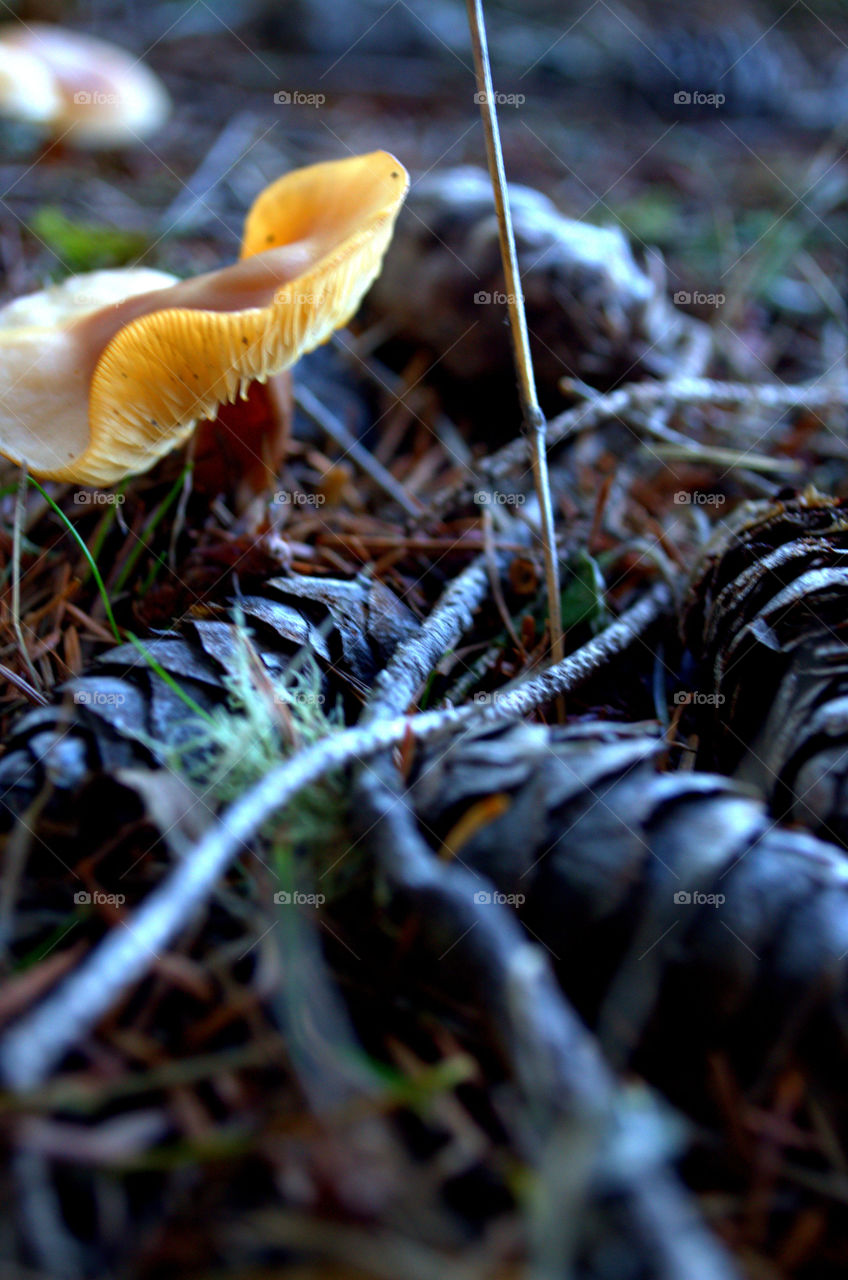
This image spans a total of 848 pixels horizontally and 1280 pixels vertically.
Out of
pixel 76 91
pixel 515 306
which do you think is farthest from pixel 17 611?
pixel 76 91

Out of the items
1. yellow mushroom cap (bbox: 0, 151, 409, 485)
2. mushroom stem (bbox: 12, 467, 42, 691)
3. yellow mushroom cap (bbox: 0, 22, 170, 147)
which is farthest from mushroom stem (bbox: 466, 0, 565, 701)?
yellow mushroom cap (bbox: 0, 22, 170, 147)

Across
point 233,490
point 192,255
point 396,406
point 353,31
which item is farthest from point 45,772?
point 353,31

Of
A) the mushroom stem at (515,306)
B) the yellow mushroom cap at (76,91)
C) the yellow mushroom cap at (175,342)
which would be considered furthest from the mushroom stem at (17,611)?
the yellow mushroom cap at (76,91)

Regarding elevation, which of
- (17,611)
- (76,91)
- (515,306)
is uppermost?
(76,91)

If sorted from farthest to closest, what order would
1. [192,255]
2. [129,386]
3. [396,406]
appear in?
[192,255]
[396,406]
[129,386]

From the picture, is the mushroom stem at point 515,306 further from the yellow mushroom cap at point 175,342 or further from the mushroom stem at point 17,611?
the mushroom stem at point 17,611

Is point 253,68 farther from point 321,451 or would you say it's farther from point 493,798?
point 493,798

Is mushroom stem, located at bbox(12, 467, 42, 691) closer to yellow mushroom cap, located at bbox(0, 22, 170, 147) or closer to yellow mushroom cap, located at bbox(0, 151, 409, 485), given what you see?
yellow mushroom cap, located at bbox(0, 151, 409, 485)

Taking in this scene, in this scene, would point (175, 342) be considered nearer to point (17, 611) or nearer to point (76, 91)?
point (17, 611)
